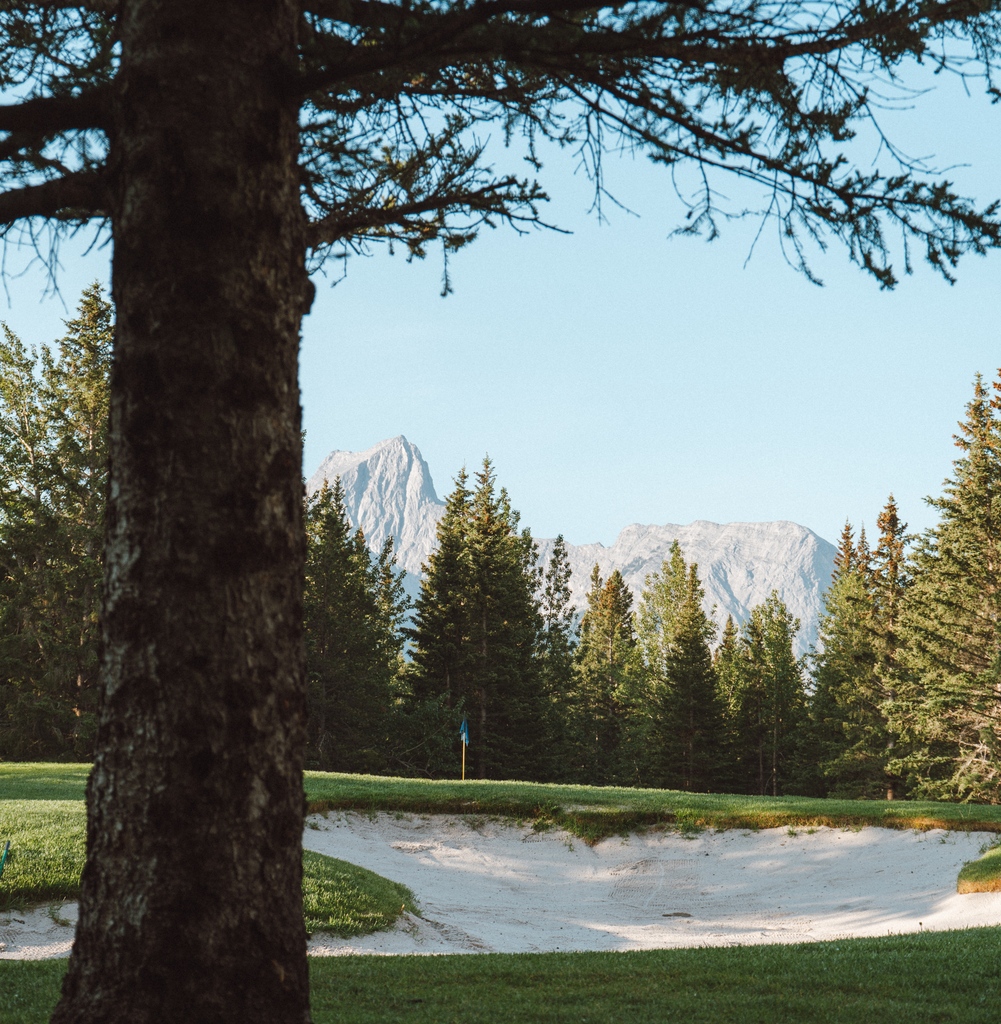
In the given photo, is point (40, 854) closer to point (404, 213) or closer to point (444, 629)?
point (404, 213)

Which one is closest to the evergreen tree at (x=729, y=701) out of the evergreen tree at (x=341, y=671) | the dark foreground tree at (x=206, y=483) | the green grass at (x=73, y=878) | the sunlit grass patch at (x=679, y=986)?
the evergreen tree at (x=341, y=671)

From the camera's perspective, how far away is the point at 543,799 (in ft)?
47.3

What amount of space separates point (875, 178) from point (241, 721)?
4.30m

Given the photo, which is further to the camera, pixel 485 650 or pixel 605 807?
pixel 485 650

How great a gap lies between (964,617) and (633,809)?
1830cm

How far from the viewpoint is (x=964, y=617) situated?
27562 millimetres

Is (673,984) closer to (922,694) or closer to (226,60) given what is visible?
(226,60)

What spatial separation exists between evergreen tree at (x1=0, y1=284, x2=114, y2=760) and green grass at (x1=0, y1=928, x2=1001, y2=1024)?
22.3 m

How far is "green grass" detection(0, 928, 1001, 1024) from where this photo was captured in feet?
15.1

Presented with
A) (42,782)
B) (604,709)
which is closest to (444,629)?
(604,709)

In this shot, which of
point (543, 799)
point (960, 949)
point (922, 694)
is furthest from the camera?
point (922, 694)

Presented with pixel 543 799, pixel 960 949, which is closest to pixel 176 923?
pixel 960 949

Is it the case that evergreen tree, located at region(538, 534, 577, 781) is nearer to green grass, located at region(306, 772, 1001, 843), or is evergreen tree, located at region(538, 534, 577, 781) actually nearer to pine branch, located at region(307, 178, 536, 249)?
green grass, located at region(306, 772, 1001, 843)

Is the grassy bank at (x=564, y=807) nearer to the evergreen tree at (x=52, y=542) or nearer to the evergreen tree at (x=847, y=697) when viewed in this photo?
the evergreen tree at (x=52, y=542)
